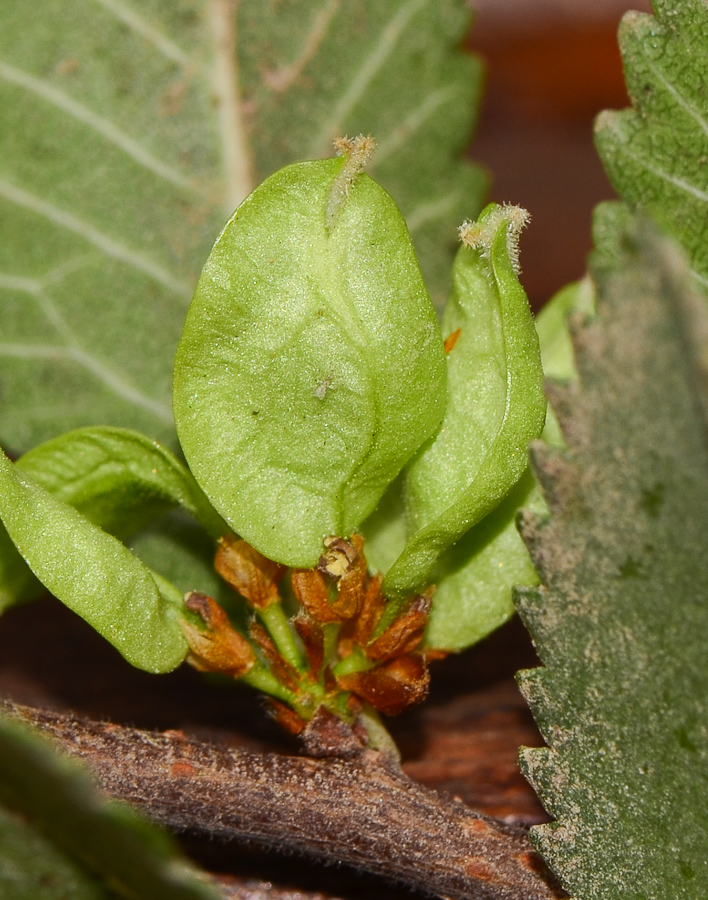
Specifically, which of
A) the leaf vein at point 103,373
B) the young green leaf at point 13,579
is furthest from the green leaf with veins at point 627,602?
the leaf vein at point 103,373

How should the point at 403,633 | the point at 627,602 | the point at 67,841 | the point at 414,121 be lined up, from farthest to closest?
the point at 414,121
the point at 403,633
the point at 627,602
the point at 67,841

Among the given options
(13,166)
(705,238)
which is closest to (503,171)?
(13,166)

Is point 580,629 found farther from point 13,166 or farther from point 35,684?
point 13,166

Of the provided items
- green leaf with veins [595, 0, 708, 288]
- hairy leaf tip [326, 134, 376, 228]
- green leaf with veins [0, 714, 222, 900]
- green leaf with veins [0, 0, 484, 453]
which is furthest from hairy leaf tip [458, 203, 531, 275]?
green leaf with veins [0, 0, 484, 453]

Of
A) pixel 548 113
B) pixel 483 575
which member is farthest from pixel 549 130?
pixel 483 575

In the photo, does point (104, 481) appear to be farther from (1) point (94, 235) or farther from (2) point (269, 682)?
(1) point (94, 235)

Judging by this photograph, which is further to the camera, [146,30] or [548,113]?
[548,113]

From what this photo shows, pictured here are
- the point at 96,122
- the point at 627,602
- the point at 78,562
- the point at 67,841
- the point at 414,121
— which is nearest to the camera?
the point at 67,841
